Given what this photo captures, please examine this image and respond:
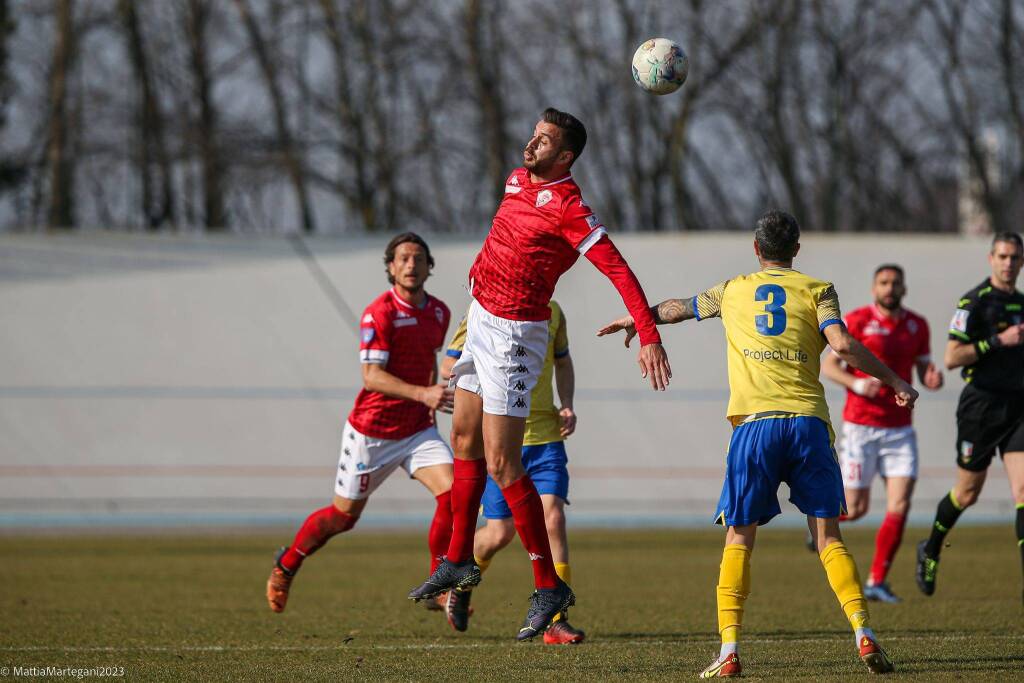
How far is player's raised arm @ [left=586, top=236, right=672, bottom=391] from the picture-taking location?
5.52m

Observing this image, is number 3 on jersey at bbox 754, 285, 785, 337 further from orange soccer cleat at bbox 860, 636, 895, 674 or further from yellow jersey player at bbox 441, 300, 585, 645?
yellow jersey player at bbox 441, 300, 585, 645

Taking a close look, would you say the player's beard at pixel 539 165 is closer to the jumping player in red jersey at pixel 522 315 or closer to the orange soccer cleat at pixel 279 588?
the jumping player in red jersey at pixel 522 315

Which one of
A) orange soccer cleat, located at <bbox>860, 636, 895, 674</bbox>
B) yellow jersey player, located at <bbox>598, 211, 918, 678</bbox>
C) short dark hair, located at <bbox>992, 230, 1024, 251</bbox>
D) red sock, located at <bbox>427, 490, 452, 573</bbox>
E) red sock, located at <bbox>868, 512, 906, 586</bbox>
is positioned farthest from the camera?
red sock, located at <bbox>868, 512, 906, 586</bbox>

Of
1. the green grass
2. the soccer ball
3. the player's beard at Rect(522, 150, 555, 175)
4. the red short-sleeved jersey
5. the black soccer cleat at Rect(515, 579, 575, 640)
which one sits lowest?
the green grass

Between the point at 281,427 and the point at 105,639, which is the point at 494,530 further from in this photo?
the point at 281,427

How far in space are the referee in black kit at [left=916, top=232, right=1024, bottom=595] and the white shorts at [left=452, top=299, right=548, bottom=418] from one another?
11.5 ft

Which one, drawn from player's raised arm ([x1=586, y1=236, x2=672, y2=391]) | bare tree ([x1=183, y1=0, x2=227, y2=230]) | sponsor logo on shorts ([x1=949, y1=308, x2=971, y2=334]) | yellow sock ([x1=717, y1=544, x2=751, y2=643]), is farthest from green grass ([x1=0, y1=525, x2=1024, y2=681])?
bare tree ([x1=183, y1=0, x2=227, y2=230])

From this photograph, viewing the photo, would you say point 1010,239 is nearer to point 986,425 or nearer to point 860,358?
point 986,425

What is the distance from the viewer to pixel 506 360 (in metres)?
6.00

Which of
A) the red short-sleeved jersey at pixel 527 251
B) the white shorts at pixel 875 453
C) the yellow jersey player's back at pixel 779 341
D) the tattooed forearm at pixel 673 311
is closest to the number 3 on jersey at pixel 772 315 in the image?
the yellow jersey player's back at pixel 779 341

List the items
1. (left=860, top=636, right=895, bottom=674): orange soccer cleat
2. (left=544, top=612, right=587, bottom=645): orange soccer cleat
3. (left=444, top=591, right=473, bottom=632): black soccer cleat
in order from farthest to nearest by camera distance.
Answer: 1. (left=444, top=591, right=473, bottom=632): black soccer cleat
2. (left=544, top=612, right=587, bottom=645): orange soccer cleat
3. (left=860, top=636, right=895, bottom=674): orange soccer cleat

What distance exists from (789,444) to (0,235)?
14.4m

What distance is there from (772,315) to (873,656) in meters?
1.51

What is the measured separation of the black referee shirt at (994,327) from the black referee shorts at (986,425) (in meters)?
0.07
